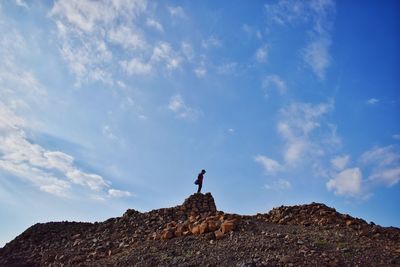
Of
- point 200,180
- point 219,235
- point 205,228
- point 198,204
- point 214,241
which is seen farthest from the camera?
point 200,180

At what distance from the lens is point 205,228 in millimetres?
15055

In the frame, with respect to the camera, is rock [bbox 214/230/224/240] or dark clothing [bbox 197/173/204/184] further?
dark clothing [bbox 197/173/204/184]

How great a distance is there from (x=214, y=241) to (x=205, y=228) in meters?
1.00

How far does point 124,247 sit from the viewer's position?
16188 mm

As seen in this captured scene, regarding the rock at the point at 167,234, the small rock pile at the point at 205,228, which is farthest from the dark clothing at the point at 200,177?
the rock at the point at 167,234

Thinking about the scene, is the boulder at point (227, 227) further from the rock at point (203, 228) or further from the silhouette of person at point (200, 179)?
the silhouette of person at point (200, 179)

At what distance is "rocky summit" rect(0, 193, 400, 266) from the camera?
12.3 m

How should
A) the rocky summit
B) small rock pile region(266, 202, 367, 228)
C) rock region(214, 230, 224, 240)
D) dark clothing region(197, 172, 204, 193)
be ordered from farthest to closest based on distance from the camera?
dark clothing region(197, 172, 204, 193) < small rock pile region(266, 202, 367, 228) < rock region(214, 230, 224, 240) < the rocky summit

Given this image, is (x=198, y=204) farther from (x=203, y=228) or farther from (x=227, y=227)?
(x=227, y=227)

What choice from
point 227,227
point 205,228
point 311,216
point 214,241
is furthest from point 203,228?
point 311,216

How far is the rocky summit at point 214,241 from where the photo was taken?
1231cm

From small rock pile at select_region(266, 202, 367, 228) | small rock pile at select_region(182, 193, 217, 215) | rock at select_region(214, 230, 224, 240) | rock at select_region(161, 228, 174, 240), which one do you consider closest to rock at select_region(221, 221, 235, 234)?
rock at select_region(214, 230, 224, 240)

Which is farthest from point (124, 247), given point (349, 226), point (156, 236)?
point (349, 226)

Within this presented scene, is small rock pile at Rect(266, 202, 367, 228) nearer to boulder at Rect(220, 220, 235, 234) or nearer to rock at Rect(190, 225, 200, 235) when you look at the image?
boulder at Rect(220, 220, 235, 234)
